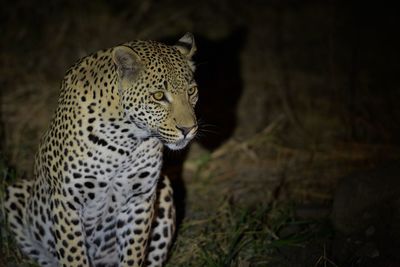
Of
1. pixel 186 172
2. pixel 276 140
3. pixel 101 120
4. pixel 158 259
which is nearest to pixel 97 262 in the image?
pixel 158 259

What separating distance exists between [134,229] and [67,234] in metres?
0.60

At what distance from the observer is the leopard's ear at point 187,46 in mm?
5312

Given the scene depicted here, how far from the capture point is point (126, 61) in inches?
189

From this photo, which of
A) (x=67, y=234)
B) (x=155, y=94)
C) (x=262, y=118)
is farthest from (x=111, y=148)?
(x=262, y=118)

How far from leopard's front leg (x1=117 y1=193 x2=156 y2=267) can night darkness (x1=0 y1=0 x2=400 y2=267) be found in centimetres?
73

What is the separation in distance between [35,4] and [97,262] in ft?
23.2

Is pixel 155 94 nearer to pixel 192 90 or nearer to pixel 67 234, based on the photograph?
pixel 192 90

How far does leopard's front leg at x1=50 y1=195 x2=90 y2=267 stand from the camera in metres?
5.23

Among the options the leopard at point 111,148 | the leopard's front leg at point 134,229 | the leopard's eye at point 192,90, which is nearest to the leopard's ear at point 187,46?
the leopard at point 111,148

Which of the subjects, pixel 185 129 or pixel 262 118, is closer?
pixel 185 129

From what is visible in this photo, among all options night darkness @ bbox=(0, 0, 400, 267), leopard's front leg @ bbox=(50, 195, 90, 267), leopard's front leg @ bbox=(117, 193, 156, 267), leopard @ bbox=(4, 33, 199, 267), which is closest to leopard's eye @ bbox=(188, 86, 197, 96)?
leopard @ bbox=(4, 33, 199, 267)

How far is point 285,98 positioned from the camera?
955cm

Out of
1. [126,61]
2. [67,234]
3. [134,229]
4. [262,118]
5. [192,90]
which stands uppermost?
[126,61]

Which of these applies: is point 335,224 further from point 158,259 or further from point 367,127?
point 367,127
